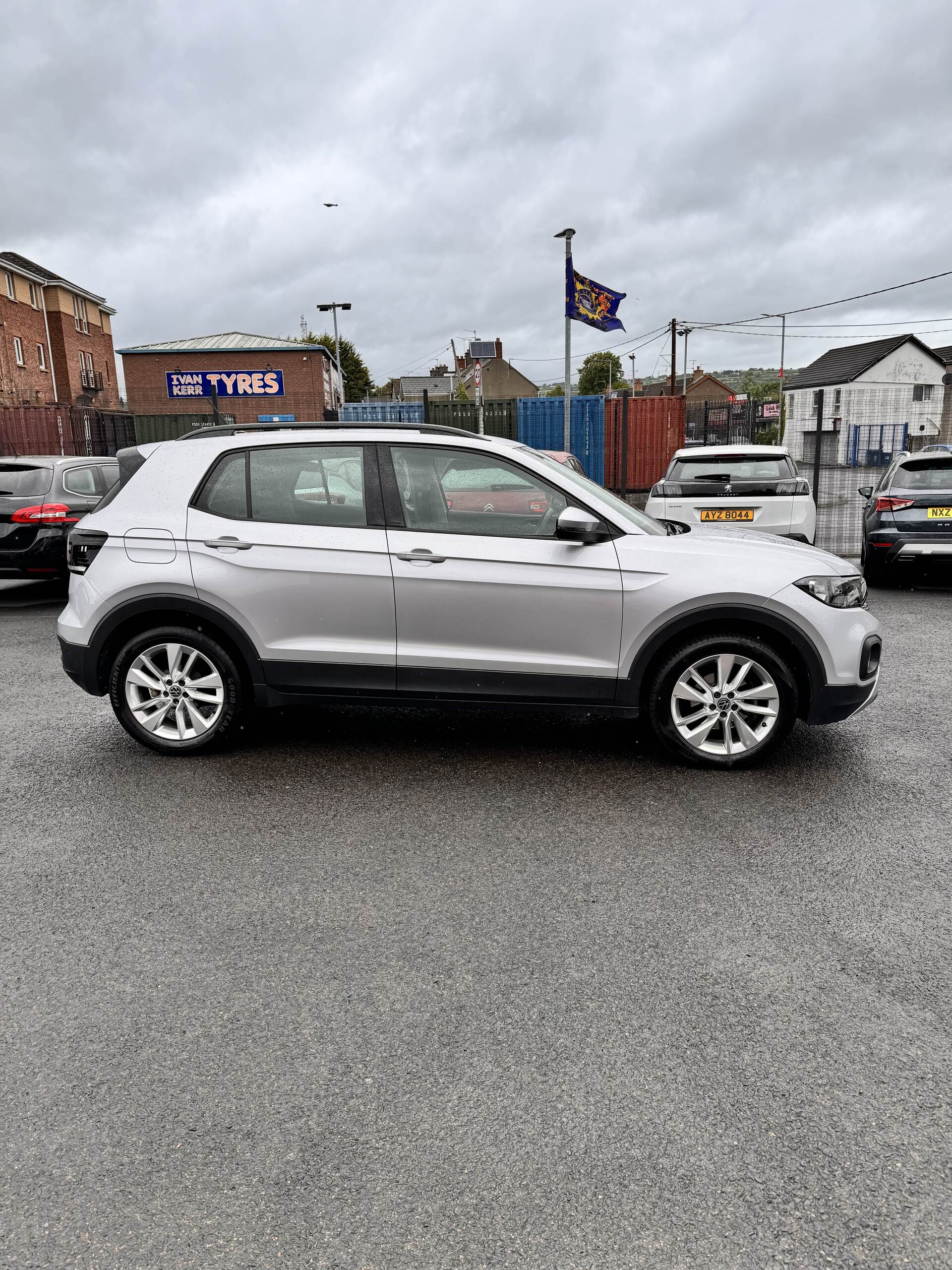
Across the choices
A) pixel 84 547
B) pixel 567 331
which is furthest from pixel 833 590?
pixel 567 331

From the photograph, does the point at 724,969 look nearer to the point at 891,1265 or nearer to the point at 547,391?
the point at 891,1265

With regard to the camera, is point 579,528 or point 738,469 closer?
point 579,528

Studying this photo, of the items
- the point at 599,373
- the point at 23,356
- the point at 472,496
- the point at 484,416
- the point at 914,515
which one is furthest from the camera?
the point at 599,373

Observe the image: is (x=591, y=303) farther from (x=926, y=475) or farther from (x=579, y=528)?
(x=579, y=528)

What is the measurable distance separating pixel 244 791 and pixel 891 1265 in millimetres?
3441

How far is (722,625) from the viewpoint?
15.3 feet

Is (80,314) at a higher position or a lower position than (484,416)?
higher

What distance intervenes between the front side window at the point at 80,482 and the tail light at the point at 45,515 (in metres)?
0.32

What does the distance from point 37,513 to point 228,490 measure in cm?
580

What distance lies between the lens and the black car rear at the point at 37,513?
959cm

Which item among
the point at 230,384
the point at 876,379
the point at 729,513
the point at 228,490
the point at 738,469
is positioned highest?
the point at 876,379

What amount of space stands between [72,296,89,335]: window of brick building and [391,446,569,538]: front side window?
5238 cm

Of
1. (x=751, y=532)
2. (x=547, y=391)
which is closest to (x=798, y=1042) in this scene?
(x=751, y=532)

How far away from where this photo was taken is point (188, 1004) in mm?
2822
